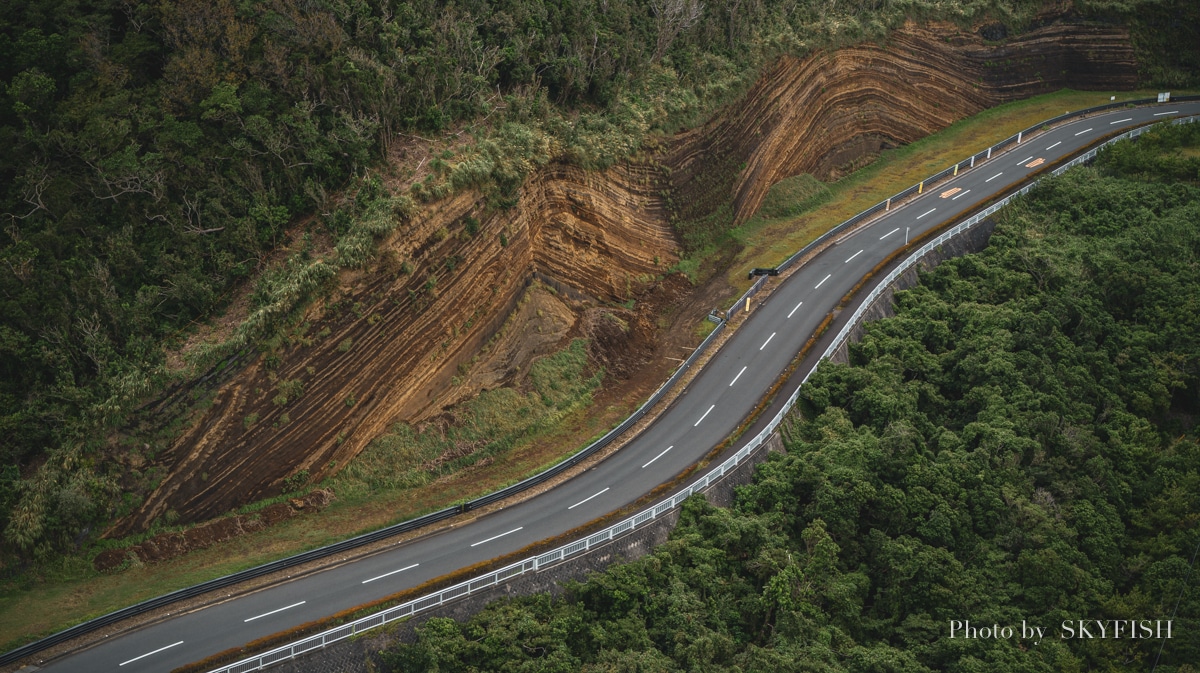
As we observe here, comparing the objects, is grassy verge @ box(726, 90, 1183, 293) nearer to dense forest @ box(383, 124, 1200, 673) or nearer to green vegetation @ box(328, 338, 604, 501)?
dense forest @ box(383, 124, 1200, 673)

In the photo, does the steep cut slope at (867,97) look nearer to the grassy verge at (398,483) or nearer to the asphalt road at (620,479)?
the asphalt road at (620,479)

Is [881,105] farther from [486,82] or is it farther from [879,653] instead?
[879,653]

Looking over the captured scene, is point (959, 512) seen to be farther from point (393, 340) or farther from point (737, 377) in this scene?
point (393, 340)

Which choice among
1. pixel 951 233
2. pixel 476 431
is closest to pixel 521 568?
pixel 476 431

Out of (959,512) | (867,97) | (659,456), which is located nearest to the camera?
(959,512)

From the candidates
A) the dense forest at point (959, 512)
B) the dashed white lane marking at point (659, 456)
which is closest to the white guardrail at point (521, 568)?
the dense forest at point (959, 512)
